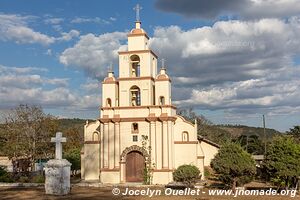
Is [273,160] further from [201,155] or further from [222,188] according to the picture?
[201,155]

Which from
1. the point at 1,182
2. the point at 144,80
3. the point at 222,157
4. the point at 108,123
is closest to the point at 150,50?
the point at 144,80

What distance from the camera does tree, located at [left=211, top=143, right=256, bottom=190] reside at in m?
24.6

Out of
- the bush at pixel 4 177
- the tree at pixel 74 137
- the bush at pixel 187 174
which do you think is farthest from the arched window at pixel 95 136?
the tree at pixel 74 137

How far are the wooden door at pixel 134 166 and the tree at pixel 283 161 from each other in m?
10.1

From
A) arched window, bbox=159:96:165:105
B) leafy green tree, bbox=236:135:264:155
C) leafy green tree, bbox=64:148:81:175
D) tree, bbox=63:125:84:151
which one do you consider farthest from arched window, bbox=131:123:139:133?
leafy green tree, bbox=236:135:264:155

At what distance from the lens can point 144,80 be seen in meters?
32.1

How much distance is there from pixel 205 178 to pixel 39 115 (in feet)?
52.5

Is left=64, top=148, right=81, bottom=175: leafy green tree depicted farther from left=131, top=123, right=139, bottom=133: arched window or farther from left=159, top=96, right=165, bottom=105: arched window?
left=159, top=96, right=165, bottom=105: arched window

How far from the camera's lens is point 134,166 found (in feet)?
104

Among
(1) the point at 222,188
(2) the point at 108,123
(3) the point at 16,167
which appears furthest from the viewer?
(3) the point at 16,167

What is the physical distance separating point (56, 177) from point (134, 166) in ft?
42.5

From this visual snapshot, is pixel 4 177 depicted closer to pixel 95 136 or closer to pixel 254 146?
pixel 95 136

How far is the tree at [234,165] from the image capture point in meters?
24.6

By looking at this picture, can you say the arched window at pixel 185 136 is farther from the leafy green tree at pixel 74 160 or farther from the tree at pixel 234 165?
the leafy green tree at pixel 74 160
